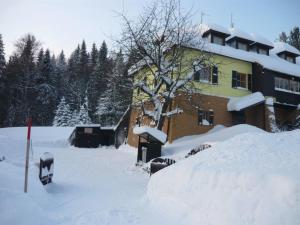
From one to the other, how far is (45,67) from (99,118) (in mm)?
14034

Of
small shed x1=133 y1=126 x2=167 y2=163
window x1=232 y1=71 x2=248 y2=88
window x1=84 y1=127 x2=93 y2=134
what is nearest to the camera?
small shed x1=133 y1=126 x2=167 y2=163

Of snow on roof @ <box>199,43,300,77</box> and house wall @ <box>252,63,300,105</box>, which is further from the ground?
snow on roof @ <box>199,43,300,77</box>

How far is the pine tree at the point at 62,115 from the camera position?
168ft

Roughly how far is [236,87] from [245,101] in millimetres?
2224

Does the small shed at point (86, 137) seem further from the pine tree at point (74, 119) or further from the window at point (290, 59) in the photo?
the window at point (290, 59)

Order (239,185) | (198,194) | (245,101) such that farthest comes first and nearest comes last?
(245,101) → (198,194) → (239,185)

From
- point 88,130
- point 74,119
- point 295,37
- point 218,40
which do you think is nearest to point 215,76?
point 218,40

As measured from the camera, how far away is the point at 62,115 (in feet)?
169

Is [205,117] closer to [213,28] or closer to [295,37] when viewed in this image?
[213,28]

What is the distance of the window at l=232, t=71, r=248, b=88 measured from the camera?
1091 inches

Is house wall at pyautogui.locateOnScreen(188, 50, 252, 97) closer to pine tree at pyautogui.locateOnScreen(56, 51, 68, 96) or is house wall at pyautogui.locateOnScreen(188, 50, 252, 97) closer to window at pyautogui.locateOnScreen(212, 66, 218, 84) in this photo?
window at pyautogui.locateOnScreen(212, 66, 218, 84)

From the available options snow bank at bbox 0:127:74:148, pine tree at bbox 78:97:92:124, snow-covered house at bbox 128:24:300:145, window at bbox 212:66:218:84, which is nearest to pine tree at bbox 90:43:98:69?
pine tree at bbox 78:97:92:124

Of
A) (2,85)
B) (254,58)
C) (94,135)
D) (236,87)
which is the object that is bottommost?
(94,135)

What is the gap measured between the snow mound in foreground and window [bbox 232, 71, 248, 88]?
19335mm
